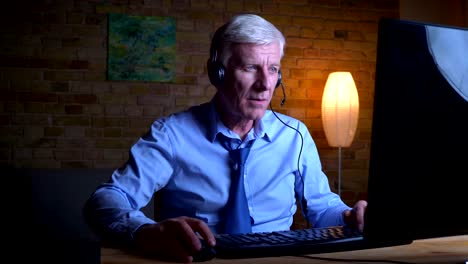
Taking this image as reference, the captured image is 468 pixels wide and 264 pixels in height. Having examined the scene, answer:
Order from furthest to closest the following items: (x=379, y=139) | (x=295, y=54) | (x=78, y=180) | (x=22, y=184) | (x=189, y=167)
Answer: (x=295, y=54)
(x=22, y=184)
(x=78, y=180)
(x=189, y=167)
(x=379, y=139)

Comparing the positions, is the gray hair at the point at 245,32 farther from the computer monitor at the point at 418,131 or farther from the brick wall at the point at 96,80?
the brick wall at the point at 96,80

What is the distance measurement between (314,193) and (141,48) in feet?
7.54

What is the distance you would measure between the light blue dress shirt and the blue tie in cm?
4

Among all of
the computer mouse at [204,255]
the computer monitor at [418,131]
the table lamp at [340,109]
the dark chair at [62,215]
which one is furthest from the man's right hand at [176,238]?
the table lamp at [340,109]

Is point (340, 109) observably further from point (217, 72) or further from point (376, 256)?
point (376, 256)

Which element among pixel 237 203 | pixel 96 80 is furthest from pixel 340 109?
pixel 237 203

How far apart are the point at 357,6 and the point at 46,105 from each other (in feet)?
8.33

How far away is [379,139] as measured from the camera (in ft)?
2.55

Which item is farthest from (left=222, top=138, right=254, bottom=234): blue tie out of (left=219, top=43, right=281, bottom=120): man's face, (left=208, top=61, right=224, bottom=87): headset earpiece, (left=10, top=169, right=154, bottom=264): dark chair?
(left=10, top=169, right=154, bottom=264): dark chair

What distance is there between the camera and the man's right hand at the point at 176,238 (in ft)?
3.08

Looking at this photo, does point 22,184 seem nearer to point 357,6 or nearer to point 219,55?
point 219,55

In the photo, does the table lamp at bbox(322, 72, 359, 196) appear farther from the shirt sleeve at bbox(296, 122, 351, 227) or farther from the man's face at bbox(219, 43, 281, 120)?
the man's face at bbox(219, 43, 281, 120)

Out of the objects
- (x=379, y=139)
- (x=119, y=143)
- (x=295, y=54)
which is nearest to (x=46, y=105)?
(x=119, y=143)

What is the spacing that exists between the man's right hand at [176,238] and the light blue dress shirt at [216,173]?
53cm
